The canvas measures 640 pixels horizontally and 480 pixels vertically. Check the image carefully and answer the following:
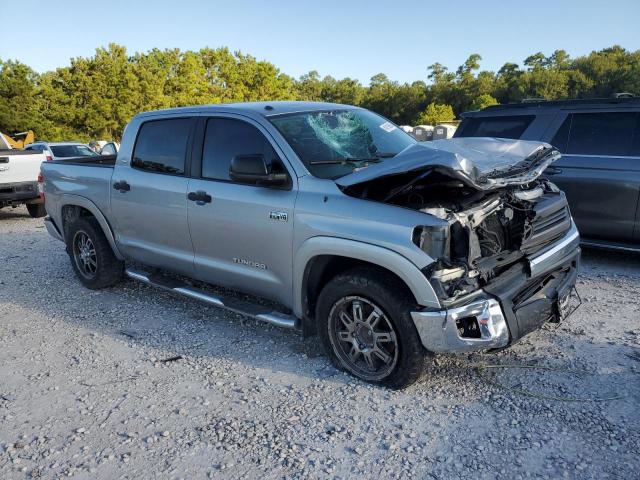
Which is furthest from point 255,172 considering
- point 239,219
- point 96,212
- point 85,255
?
point 85,255

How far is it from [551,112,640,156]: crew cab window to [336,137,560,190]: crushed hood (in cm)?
232

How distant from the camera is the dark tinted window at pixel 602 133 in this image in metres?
5.94

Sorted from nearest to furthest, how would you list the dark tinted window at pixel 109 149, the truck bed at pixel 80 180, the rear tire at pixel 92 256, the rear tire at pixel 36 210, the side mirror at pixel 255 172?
the side mirror at pixel 255 172, the truck bed at pixel 80 180, the rear tire at pixel 92 256, the dark tinted window at pixel 109 149, the rear tire at pixel 36 210

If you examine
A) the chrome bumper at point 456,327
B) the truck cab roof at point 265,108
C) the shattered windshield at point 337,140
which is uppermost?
the truck cab roof at point 265,108

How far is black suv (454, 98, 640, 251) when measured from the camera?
585 cm

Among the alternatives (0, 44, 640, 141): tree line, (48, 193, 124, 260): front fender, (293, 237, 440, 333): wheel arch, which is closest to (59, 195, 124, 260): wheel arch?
(48, 193, 124, 260): front fender

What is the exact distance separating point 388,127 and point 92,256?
3.55 metres

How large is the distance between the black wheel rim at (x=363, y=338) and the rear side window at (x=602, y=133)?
4.19m

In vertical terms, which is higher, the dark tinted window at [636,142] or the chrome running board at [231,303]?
the dark tinted window at [636,142]

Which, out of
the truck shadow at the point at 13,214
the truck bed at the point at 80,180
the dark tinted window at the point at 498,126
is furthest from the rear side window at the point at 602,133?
the truck shadow at the point at 13,214

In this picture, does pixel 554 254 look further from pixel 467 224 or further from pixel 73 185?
pixel 73 185

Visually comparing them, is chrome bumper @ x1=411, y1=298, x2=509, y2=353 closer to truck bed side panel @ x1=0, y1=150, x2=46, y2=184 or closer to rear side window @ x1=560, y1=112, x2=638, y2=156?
rear side window @ x1=560, y1=112, x2=638, y2=156

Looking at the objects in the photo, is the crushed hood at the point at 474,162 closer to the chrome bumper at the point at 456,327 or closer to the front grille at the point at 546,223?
the front grille at the point at 546,223

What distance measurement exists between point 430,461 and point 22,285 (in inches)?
214
